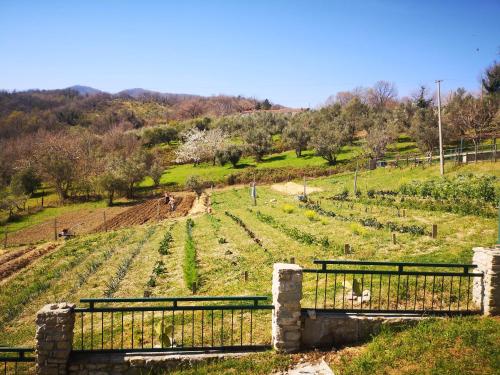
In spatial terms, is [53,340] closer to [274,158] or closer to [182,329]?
[182,329]

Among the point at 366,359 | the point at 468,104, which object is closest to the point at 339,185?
the point at 468,104

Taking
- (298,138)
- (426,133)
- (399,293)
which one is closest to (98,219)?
(399,293)

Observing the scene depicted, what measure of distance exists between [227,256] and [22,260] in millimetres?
16116

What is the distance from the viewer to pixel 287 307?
28.4 ft

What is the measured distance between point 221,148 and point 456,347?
228ft

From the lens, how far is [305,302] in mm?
11383

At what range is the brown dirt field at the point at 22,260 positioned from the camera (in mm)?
24266

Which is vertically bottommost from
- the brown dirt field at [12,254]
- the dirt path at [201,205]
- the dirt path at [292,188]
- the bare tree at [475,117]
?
the brown dirt field at [12,254]

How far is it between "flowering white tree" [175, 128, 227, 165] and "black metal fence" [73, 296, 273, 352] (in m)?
64.8

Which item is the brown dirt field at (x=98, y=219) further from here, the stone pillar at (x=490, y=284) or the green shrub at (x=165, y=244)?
the stone pillar at (x=490, y=284)

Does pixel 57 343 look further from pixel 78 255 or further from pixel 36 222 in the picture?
pixel 36 222

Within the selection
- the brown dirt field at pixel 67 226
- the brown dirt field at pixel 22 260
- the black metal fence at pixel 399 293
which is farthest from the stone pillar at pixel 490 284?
the brown dirt field at pixel 67 226

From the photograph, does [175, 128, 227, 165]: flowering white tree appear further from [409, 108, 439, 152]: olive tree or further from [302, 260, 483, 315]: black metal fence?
[302, 260, 483, 315]: black metal fence

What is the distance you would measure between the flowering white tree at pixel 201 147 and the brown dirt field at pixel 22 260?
47813 mm
